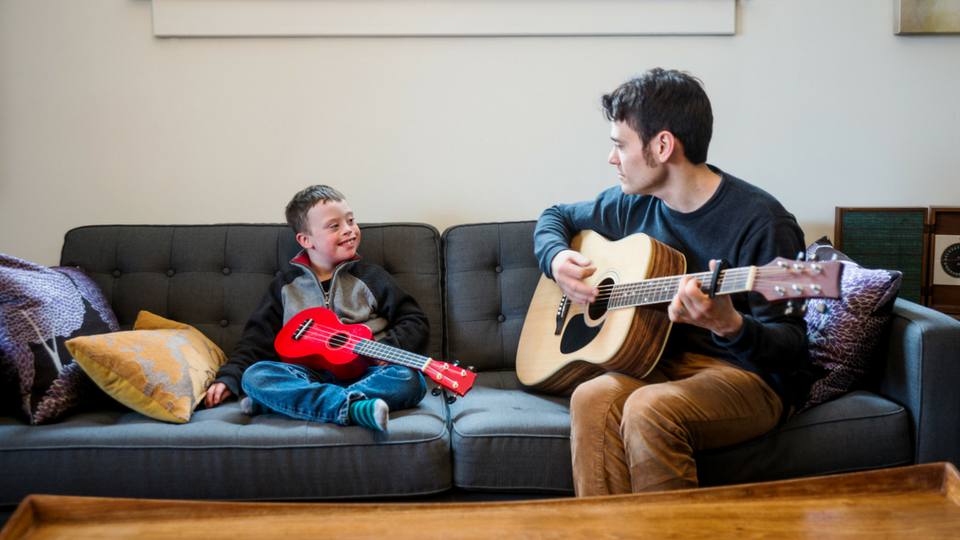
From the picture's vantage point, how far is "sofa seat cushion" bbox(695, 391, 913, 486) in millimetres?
1339

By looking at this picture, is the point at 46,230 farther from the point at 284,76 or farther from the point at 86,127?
the point at 284,76

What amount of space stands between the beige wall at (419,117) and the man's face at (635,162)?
2.33ft

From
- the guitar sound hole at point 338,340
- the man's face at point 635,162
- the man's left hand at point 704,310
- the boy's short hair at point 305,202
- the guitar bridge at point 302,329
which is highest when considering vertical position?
the man's face at point 635,162

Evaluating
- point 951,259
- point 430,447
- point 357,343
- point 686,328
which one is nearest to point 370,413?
point 430,447

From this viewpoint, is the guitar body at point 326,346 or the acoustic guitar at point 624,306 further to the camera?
the guitar body at point 326,346

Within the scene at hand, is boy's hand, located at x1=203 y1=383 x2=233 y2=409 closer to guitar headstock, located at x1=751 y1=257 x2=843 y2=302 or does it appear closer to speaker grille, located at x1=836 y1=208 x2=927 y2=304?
guitar headstock, located at x1=751 y1=257 x2=843 y2=302

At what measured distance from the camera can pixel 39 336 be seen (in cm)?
147

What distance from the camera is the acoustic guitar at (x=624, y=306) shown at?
1084 mm

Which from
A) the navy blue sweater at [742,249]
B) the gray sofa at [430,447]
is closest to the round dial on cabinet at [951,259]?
Result: the gray sofa at [430,447]

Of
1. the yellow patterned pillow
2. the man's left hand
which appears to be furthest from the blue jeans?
the man's left hand

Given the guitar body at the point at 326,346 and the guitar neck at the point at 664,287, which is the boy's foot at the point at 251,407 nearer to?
the guitar body at the point at 326,346

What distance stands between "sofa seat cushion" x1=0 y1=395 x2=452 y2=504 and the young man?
1.22ft

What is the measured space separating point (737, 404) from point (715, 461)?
126 millimetres

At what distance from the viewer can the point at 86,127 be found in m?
2.14
